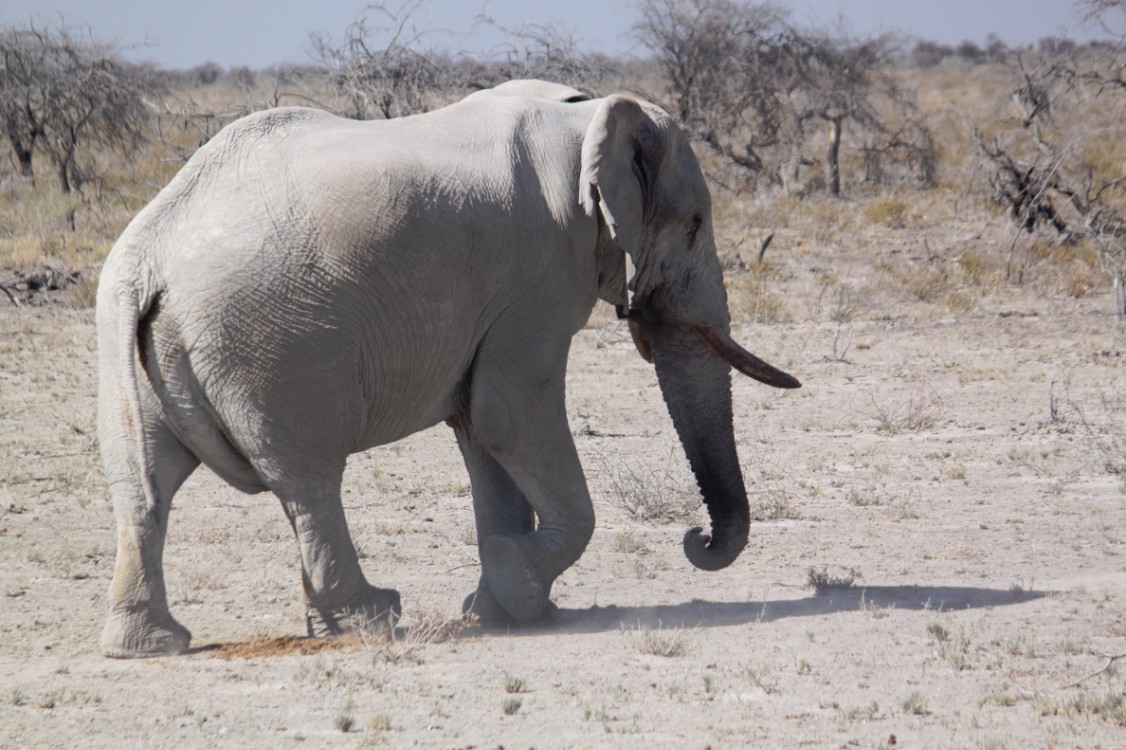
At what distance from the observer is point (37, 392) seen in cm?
1095

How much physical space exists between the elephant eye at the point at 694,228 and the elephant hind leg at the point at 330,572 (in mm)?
1835

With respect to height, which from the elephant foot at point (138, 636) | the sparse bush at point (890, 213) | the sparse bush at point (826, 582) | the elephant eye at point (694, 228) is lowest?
the sparse bush at point (826, 582)

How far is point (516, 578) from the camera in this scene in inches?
218

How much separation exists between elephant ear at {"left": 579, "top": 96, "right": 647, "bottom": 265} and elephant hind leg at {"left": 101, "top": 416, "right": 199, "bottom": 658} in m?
1.81

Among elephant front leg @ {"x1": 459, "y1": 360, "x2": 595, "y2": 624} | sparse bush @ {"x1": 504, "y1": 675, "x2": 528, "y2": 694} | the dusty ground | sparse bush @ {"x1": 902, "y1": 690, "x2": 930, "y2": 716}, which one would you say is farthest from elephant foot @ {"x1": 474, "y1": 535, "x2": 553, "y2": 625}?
sparse bush @ {"x1": 902, "y1": 690, "x2": 930, "y2": 716}

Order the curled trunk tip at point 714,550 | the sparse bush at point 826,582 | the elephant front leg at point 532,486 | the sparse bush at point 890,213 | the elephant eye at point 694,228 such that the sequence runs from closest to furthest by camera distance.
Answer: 1. the elephant front leg at point 532,486
2. the elephant eye at point 694,228
3. the curled trunk tip at point 714,550
4. the sparse bush at point 826,582
5. the sparse bush at point 890,213

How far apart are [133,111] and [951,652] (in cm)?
2359

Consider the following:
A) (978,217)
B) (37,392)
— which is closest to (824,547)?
(37,392)

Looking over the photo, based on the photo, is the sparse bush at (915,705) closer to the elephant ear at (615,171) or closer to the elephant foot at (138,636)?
the elephant ear at (615,171)

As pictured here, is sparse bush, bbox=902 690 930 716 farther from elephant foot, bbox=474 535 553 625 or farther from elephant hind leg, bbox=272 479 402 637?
elephant hind leg, bbox=272 479 402 637

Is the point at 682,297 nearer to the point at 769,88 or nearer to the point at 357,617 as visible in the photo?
the point at 357,617

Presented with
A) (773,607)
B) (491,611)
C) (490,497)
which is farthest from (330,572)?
(773,607)

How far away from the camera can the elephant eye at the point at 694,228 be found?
5.92 m

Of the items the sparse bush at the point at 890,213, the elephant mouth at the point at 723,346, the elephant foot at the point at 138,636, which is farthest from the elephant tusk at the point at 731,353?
the sparse bush at the point at 890,213
